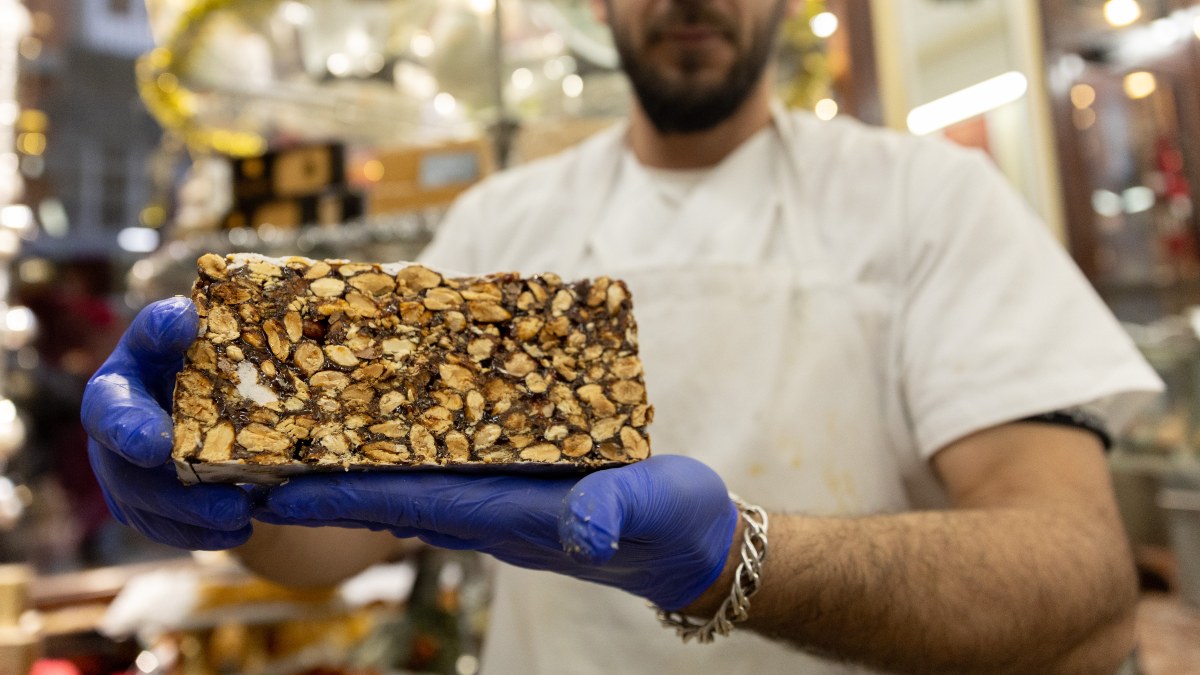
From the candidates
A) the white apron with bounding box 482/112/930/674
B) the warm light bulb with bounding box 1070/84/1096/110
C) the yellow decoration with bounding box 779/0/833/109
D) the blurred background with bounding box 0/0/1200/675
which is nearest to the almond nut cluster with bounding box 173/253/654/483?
the white apron with bounding box 482/112/930/674

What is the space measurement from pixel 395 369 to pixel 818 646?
1.75ft

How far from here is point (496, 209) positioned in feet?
4.66

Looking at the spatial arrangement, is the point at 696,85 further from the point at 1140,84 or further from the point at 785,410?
the point at 1140,84

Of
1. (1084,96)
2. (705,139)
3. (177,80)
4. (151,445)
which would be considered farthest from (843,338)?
(1084,96)

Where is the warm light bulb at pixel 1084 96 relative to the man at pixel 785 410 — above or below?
above

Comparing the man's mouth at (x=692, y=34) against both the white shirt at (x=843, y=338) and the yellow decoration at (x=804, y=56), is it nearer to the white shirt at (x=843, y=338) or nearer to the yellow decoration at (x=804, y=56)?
the white shirt at (x=843, y=338)

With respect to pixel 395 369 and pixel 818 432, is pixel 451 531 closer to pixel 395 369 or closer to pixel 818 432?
pixel 395 369

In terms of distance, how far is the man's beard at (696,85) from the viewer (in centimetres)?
120

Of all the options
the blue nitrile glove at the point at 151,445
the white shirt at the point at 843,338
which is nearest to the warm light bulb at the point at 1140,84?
the white shirt at the point at 843,338

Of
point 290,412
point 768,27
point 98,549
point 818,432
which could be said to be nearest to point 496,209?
point 768,27

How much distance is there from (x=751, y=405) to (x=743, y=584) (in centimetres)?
40

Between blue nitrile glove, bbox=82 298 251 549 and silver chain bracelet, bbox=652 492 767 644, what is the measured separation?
42cm

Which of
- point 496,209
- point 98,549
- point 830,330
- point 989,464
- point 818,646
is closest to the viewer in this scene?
point 818,646

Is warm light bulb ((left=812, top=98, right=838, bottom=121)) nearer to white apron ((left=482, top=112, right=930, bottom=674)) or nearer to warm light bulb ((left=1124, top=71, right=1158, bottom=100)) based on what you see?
warm light bulb ((left=1124, top=71, right=1158, bottom=100))
